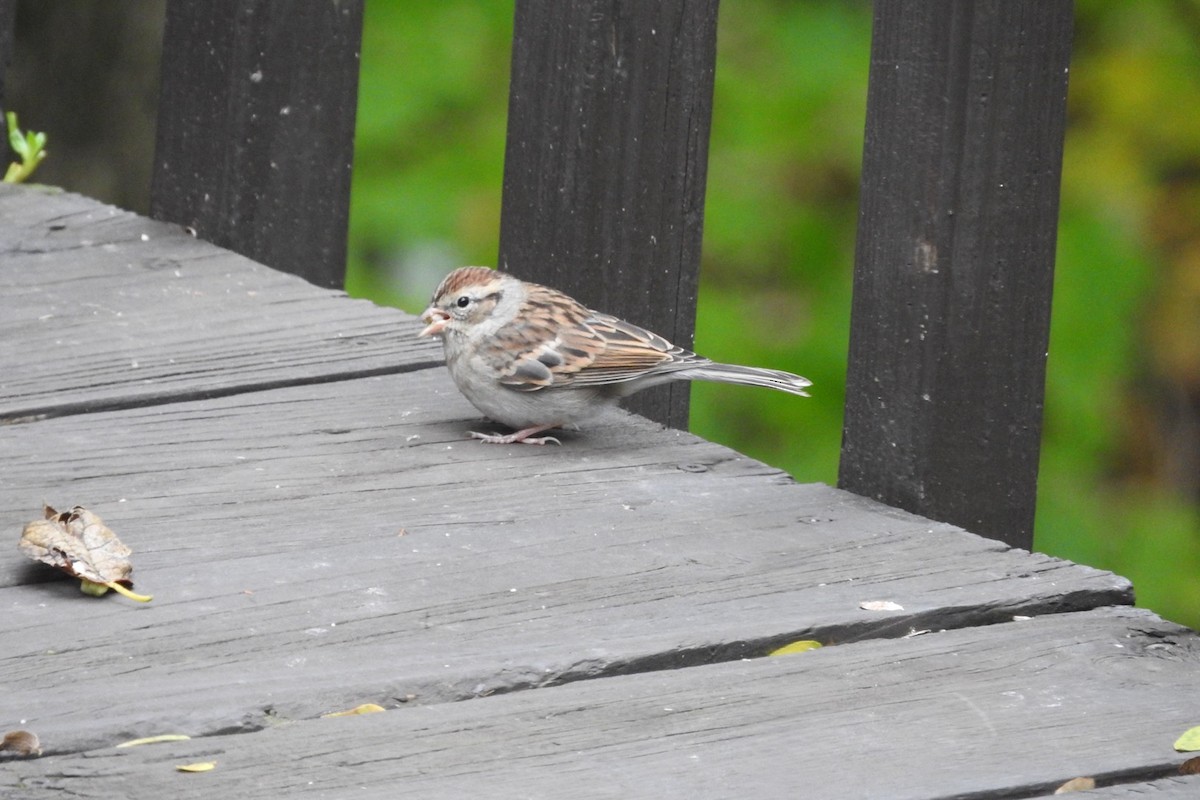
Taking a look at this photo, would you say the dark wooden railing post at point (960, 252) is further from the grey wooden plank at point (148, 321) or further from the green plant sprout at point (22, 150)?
the green plant sprout at point (22, 150)

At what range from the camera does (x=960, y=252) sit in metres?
2.66

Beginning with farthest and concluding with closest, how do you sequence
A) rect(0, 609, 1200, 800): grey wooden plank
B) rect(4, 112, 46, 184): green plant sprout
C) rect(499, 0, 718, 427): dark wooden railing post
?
rect(4, 112, 46, 184): green plant sprout
rect(499, 0, 718, 427): dark wooden railing post
rect(0, 609, 1200, 800): grey wooden plank

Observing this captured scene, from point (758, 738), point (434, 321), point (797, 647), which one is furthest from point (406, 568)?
point (434, 321)

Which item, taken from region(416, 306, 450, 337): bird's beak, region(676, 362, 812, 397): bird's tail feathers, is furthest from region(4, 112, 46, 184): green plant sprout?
region(676, 362, 812, 397): bird's tail feathers

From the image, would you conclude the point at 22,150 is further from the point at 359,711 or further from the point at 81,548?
the point at 359,711

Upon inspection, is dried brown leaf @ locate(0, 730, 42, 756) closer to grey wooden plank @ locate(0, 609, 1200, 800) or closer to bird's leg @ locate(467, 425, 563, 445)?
grey wooden plank @ locate(0, 609, 1200, 800)

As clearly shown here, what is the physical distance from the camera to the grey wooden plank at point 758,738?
5.74 ft

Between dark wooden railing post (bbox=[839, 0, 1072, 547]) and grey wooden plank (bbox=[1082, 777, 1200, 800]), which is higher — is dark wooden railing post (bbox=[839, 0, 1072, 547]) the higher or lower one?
the higher one

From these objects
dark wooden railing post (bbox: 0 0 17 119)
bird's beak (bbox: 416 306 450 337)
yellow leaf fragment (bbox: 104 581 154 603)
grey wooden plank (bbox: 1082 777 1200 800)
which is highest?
dark wooden railing post (bbox: 0 0 17 119)

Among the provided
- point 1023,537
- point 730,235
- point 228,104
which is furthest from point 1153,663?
point 730,235

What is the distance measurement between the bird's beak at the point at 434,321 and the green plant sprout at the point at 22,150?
3.70ft

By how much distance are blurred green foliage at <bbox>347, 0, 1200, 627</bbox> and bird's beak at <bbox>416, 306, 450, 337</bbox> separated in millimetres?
1514

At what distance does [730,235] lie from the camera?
5453 mm

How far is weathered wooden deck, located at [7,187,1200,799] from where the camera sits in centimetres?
181
